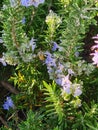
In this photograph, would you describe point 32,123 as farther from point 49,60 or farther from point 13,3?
point 13,3

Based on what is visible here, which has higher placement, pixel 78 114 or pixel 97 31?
pixel 97 31

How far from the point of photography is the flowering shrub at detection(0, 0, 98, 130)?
64.1 inches

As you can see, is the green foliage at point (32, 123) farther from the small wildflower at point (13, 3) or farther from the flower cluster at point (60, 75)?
the small wildflower at point (13, 3)

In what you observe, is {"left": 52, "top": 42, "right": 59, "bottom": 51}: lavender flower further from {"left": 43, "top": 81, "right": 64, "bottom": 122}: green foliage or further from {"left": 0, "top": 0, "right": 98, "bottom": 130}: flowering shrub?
{"left": 43, "top": 81, "right": 64, "bottom": 122}: green foliage

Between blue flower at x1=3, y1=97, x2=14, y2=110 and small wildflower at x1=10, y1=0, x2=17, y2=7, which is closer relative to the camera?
small wildflower at x1=10, y1=0, x2=17, y2=7

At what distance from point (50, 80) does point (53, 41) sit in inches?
8.6

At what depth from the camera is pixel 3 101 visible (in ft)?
7.23

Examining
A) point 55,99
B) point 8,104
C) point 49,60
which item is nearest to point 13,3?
point 49,60

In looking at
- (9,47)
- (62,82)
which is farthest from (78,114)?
(9,47)

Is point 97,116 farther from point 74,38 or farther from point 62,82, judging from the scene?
point 74,38

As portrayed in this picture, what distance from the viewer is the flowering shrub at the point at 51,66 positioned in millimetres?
1628

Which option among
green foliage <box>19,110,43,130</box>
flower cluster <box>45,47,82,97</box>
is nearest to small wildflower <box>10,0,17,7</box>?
flower cluster <box>45,47,82,97</box>

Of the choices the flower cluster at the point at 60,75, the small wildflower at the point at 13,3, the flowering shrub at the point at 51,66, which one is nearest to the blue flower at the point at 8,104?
the flowering shrub at the point at 51,66

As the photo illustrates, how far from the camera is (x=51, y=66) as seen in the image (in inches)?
71.5
